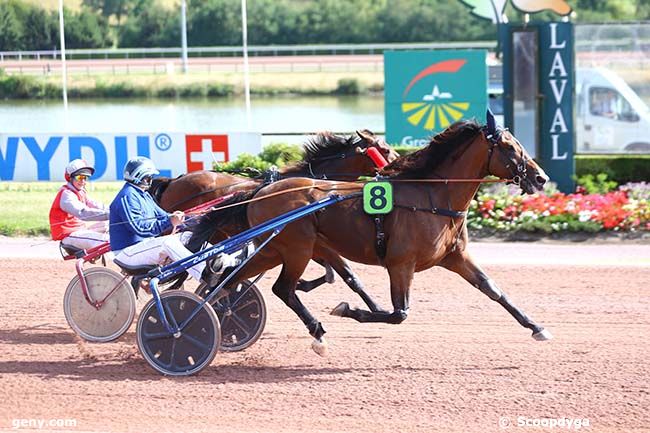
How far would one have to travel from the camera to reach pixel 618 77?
15391 millimetres

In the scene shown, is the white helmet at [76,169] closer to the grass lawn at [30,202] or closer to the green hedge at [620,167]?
the grass lawn at [30,202]

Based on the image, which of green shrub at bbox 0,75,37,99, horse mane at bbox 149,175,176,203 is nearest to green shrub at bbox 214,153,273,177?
horse mane at bbox 149,175,176,203

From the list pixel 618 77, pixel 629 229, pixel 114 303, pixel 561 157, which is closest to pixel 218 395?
pixel 114 303

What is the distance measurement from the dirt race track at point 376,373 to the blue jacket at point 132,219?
2.97 feet

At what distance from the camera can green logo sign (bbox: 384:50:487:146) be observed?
1641 cm

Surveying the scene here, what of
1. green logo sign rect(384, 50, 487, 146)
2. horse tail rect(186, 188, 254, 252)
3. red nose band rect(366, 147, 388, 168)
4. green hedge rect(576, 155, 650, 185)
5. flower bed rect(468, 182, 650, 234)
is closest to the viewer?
horse tail rect(186, 188, 254, 252)

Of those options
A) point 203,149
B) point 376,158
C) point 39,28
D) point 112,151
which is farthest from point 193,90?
point 376,158

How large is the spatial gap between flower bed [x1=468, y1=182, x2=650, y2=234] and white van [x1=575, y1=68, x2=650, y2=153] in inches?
52.0

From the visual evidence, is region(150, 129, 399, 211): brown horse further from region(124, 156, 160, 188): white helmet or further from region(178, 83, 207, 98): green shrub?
region(178, 83, 207, 98): green shrub

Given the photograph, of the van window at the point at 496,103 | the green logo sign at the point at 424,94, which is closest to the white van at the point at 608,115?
the green logo sign at the point at 424,94

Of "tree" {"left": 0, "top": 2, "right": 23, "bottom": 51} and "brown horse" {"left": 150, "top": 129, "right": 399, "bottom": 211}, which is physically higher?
"tree" {"left": 0, "top": 2, "right": 23, "bottom": 51}

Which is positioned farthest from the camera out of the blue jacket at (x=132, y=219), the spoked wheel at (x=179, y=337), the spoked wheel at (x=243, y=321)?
the spoked wheel at (x=243, y=321)

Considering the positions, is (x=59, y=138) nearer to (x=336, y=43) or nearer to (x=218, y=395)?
(x=218, y=395)

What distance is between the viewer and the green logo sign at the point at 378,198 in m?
7.78
